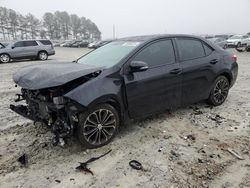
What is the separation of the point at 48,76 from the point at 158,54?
6.42 ft

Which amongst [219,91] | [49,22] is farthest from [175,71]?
[49,22]

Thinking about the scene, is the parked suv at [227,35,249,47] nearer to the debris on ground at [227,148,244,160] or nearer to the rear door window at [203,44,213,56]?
the rear door window at [203,44,213,56]

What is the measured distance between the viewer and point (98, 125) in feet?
12.8

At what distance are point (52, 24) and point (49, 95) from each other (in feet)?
283

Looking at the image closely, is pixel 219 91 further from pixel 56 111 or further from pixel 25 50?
pixel 25 50

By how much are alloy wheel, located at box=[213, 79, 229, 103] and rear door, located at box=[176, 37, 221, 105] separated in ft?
1.02

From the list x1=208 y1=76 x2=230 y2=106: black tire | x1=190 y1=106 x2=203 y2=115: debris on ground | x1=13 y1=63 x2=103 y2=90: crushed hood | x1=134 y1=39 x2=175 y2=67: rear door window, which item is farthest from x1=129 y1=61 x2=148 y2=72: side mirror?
x1=208 y1=76 x2=230 y2=106: black tire

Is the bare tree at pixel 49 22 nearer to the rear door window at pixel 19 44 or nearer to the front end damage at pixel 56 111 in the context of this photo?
the rear door window at pixel 19 44

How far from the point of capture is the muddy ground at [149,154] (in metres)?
3.19

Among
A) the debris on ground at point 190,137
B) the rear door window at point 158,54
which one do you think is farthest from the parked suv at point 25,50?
the debris on ground at point 190,137

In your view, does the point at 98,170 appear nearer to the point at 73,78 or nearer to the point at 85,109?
the point at 85,109

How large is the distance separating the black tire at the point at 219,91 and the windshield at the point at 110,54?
2.18m

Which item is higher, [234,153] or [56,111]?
[56,111]

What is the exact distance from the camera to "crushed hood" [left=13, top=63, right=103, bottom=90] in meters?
3.54
